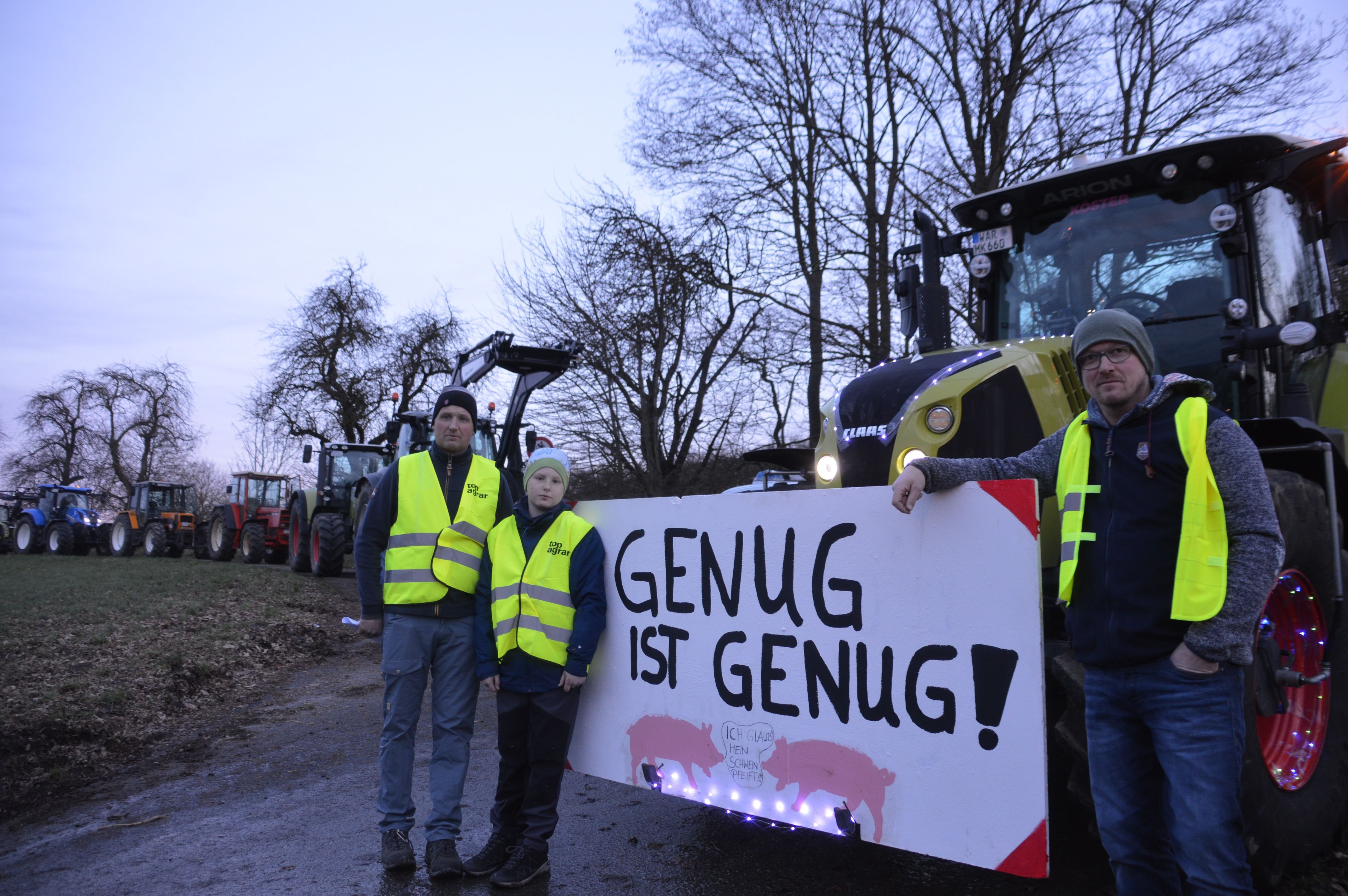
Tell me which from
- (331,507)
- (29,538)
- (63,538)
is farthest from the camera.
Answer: (29,538)

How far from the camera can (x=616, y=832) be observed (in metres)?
4.19

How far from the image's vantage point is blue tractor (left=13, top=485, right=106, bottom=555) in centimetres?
2967

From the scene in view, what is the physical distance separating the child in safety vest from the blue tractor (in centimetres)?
3215

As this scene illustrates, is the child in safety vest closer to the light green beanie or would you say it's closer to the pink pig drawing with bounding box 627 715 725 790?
the light green beanie

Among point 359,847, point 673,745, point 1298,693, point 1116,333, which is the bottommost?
point 359,847

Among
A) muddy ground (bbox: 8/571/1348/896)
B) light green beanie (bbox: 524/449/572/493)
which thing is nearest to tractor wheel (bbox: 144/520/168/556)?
muddy ground (bbox: 8/571/1348/896)

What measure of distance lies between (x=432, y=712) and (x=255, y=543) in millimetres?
20316

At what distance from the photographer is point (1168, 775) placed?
7.91 ft

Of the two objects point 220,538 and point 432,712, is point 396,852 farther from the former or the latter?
point 220,538

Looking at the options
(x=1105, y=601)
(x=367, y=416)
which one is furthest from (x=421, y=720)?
(x=367, y=416)

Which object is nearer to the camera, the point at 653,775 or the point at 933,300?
the point at 653,775

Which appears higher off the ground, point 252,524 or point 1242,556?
point 252,524

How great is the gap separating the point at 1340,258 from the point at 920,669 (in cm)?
338

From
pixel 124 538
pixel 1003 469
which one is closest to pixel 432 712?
pixel 1003 469
